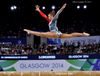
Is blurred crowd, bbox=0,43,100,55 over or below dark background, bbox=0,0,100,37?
below

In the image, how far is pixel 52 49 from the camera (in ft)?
49.0

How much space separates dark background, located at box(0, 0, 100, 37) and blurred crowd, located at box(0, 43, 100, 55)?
2.53m

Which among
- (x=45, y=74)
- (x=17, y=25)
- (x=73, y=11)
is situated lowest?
(x=45, y=74)

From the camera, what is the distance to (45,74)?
8.38 metres

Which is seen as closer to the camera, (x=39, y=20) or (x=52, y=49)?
(x=52, y=49)

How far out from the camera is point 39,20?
19078 mm

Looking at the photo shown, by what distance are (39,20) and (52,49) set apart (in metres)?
4.93

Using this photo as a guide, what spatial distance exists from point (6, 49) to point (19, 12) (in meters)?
4.74

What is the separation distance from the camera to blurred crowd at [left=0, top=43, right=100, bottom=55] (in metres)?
14.9

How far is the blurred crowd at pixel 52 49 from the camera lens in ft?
48.8

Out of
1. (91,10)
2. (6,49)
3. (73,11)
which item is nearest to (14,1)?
(6,49)

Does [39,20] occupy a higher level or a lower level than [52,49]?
higher

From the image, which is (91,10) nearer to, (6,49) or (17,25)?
(17,25)

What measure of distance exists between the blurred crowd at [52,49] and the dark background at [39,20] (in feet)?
8.28
